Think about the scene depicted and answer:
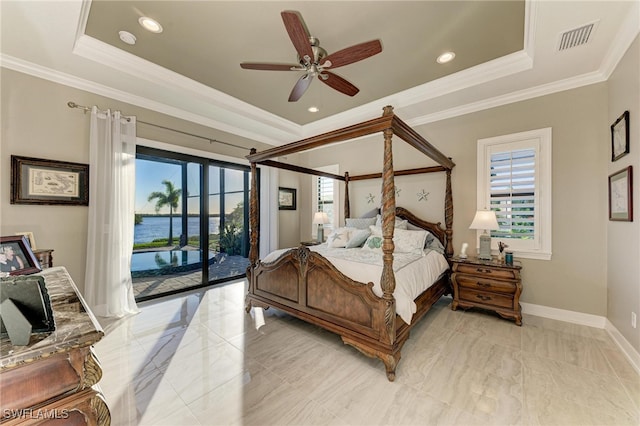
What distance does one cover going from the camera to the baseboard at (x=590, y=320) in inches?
88.3

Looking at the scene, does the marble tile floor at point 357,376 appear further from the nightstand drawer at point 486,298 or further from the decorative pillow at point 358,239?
the decorative pillow at point 358,239

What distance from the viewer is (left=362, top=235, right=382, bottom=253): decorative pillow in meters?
3.55

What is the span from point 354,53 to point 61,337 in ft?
8.21

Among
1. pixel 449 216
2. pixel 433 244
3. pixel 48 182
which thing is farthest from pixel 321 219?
pixel 48 182

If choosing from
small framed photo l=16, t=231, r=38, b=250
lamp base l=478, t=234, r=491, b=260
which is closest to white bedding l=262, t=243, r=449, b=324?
lamp base l=478, t=234, r=491, b=260

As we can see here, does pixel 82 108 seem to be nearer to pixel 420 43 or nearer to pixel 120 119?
pixel 120 119

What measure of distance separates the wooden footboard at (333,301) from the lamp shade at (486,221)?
3.07 feet

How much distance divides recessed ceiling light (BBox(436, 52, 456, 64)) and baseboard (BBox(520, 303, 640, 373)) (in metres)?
3.25

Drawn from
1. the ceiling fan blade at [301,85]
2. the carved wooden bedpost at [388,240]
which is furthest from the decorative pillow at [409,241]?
the ceiling fan blade at [301,85]

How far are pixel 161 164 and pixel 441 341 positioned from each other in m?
4.52

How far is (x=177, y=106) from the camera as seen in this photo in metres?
3.84

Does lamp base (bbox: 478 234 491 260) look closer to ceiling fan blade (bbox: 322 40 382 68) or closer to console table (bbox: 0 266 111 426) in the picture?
ceiling fan blade (bbox: 322 40 382 68)

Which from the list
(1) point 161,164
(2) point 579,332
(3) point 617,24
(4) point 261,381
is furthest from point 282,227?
(3) point 617,24

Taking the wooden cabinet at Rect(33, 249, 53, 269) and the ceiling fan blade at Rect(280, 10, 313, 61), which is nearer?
the ceiling fan blade at Rect(280, 10, 313, 61)
